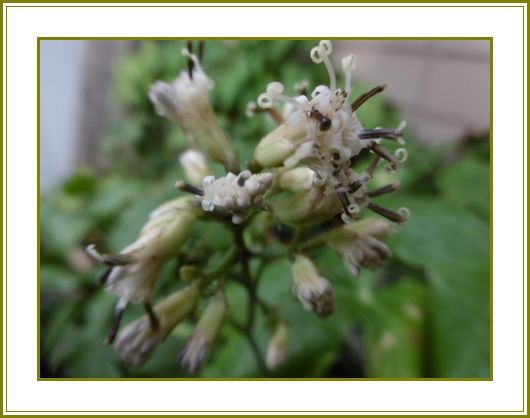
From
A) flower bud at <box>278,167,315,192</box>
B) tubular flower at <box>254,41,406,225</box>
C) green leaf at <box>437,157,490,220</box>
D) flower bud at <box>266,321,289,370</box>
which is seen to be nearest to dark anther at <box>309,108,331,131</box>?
tubular flower at <box>254,41,406,225</box>

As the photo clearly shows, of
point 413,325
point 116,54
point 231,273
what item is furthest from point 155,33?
point 116,54

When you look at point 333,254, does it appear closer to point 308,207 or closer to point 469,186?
point 308,207

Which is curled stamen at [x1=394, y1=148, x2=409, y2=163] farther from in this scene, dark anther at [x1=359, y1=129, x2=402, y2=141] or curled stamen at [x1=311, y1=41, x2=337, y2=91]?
curled stamen at [x1=311, y1=41, x2=337, y2=91]

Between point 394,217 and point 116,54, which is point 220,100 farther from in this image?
point 116,54

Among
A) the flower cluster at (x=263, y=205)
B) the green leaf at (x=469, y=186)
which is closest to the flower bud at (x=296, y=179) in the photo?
the flower cluster at (x=263, y=205)

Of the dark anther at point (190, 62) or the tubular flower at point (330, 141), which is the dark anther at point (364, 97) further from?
the dark anther at point (190, 62)

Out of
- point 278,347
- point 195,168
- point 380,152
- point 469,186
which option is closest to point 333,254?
point 278,347
